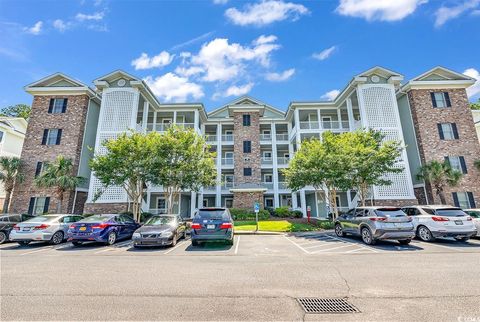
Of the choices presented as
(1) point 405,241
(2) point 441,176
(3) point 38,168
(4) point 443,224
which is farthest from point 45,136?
(2) point 441,176

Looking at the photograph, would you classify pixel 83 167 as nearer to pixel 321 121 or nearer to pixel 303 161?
pixel 303 161

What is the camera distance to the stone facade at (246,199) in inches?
943

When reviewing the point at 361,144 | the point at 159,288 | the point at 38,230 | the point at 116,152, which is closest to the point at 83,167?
the point at 116,152

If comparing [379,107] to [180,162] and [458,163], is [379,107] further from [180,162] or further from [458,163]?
[180,162]

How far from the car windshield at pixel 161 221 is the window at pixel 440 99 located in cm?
2655

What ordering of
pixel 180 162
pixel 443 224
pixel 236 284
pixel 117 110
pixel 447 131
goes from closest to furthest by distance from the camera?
1. pixel 236 284
2. pixel 443 224
3. pixel 180 162
4. pixel 447 131
5. pixel 117 110

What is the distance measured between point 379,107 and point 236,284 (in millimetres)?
23904

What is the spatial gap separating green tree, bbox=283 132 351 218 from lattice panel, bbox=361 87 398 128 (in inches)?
294

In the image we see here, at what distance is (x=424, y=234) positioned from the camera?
37.6 feet

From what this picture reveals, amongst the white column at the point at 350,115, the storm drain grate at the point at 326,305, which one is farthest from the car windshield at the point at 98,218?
the white column at the point at 350,115

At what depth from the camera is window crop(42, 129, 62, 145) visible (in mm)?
21969

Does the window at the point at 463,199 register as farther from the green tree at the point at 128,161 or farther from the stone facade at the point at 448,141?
the green tree at the point at 128,161

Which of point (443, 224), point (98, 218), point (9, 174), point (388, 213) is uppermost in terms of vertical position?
point (9, 174)

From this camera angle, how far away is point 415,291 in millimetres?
4961
